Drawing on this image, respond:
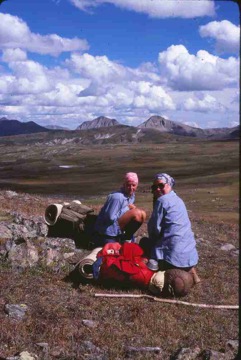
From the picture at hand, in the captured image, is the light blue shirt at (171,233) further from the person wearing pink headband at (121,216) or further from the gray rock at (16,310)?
the gray rock at (16,310)

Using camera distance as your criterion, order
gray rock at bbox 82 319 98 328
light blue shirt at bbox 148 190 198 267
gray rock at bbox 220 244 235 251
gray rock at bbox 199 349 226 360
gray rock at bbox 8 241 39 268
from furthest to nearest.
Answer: gray rock at bbox 220 244 235 251
gray rock at bbox 8 241 39 268
light blue shirt at bbox 148 190 198 267
gray rock at bbox 82 319 98 328
gray rock at bbox 199 349 226 360

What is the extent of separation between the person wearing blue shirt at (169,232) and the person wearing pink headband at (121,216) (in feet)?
3.73

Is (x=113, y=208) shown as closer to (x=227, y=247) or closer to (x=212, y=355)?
(x=212, y=355)

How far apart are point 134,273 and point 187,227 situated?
145 centimetres

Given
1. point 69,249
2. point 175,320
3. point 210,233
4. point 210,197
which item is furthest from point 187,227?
point 210,197

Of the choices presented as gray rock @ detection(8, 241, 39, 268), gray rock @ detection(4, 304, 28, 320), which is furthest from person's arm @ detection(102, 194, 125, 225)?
gray rock @ detection(4, 304, 28, 320)

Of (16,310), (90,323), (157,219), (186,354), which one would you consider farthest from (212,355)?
(157,219)

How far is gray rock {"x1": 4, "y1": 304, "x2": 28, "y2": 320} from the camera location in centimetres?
Result: 718

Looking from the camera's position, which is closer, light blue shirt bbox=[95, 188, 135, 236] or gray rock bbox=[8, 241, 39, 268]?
gray rock bbox=[8, 241, 39, 268]

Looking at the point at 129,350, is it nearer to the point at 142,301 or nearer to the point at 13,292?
the point at 142,301

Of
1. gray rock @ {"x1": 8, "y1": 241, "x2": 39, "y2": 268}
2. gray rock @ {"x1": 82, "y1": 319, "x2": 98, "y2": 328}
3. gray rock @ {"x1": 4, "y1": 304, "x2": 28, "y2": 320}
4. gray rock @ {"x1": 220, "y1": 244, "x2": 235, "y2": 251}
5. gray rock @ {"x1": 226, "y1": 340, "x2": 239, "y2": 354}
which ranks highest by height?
gray rock @ {"x1": 8, "y1": 241, "x2": 39, "y2": 268}

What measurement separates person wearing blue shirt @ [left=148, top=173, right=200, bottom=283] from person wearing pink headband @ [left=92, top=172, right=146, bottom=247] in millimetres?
1137

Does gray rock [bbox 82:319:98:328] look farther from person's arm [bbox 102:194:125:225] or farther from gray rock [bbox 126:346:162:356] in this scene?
person's arm [bbox 102:194:125:225]

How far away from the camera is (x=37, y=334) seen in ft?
21.9
